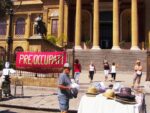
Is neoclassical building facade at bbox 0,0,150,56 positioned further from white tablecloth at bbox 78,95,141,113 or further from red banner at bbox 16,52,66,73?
white tablecloth at bbox 78,95,141,113

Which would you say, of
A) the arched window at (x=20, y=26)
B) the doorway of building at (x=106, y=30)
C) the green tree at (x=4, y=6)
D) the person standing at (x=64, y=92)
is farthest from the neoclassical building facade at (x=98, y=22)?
the person standing at (x=64, y=92)

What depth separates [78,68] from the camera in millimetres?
18453

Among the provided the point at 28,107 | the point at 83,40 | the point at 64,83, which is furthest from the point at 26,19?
the point at 64,83

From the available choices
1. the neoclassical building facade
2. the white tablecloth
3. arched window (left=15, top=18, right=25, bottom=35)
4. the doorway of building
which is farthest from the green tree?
arched window (left=15, top=18, right=25, bottom=35)

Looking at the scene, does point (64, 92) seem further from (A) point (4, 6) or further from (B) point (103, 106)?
(A) point (4, 6)

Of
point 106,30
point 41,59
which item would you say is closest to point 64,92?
point 41,59

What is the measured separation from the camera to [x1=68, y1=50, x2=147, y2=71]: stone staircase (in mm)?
29375

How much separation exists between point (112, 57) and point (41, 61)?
13.5m

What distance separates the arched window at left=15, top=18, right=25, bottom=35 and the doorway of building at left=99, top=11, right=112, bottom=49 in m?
13.8

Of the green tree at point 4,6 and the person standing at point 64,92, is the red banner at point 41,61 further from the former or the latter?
the person standing at point 64,92

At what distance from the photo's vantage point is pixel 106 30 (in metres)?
40.3

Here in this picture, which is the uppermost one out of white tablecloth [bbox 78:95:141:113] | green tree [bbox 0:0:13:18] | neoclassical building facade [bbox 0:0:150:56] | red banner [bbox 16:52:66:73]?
neoclassical building facade [bbox 0:0:150:56]

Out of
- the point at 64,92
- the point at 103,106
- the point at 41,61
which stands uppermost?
the point at 41,61

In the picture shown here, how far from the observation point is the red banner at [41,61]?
17750mm
